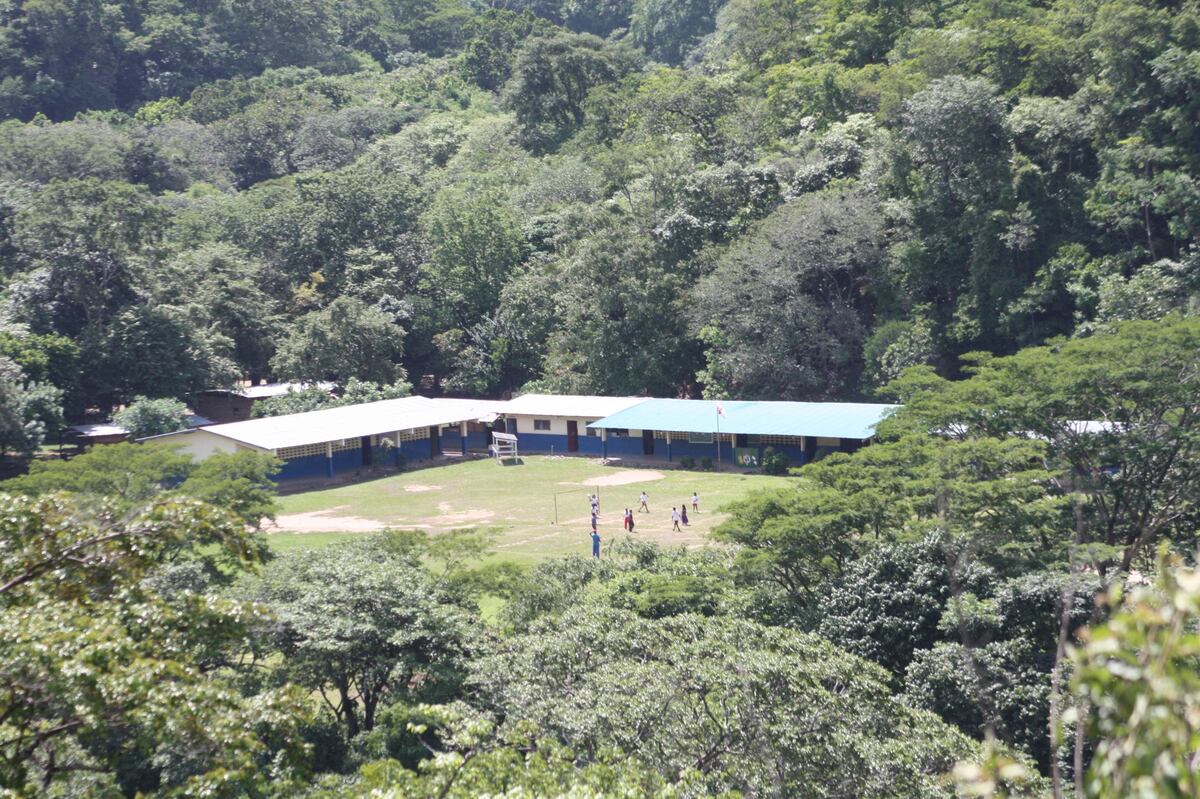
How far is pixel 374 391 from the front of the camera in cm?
4562

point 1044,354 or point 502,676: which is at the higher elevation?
point 1044,354

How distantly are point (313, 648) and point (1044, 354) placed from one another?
1530 centimetres

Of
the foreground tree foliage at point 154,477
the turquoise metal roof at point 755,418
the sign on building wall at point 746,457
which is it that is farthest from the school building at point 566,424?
the foreground tree foliage at point 154,477

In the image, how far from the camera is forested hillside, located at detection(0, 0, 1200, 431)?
38.5 m

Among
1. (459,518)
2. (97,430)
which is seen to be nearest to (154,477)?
(459,518)

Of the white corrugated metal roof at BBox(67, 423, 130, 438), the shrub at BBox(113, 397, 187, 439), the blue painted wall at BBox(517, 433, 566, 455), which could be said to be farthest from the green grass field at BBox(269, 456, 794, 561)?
the white corrugated metal roof at BBox(67, 423, 130, 438)

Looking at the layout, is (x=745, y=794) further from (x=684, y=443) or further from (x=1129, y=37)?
(x=1129, y=37)

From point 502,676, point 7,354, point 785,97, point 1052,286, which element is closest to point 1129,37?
point 1052,286

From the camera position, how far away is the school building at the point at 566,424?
4119 centimetres

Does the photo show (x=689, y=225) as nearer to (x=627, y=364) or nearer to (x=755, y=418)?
(x=627, y=364)

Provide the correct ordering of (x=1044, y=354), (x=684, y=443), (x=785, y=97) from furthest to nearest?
1. (x=785, y=97)
2. (x=684, y=443)
3. (x=1044, y=354)

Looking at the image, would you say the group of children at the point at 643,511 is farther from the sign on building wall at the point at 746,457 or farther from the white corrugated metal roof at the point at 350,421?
the white corrugated metal roof at the point at 350,421

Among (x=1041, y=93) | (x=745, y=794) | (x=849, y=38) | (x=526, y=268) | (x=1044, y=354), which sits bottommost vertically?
(x=745, y=794)

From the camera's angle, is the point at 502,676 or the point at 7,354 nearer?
the point at 502,676
